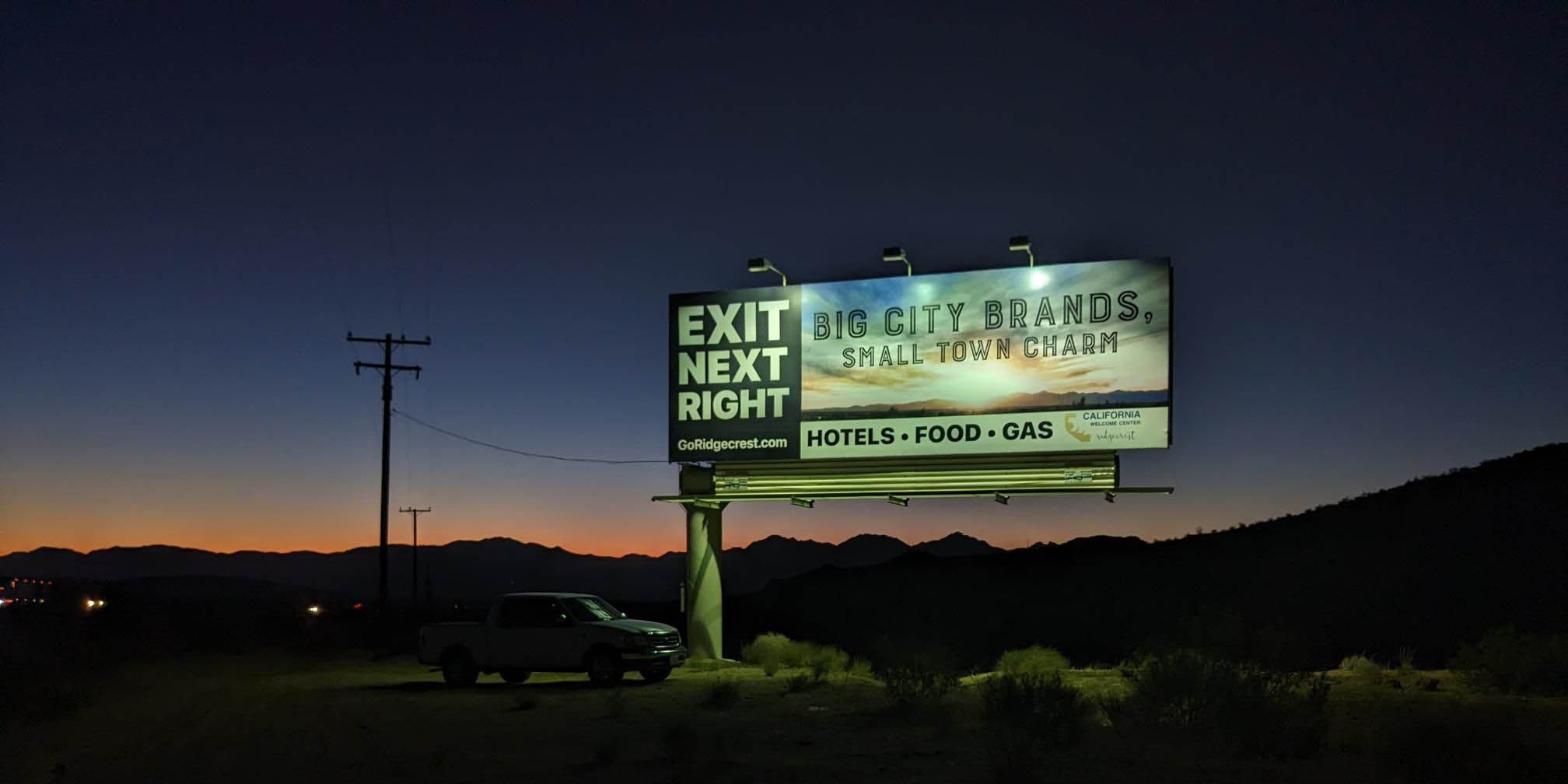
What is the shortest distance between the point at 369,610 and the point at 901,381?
48.6 metres

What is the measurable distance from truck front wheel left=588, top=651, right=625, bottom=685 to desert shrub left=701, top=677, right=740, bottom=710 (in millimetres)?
3322

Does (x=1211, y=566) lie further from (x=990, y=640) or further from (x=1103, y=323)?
(x=1103, y=323)

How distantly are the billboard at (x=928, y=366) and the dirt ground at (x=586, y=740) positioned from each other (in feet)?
16.7

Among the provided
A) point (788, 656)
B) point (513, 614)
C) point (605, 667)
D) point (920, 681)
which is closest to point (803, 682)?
point (920, 681)

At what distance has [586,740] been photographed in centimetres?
1576

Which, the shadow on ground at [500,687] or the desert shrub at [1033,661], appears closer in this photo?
the shadow on ground at [500,687]

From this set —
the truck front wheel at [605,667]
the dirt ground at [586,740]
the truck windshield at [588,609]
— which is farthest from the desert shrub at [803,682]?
the truck windshield at [588,609]

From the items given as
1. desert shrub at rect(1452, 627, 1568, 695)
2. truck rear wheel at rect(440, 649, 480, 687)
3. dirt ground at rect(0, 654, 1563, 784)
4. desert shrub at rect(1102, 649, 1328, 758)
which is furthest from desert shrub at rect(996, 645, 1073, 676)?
truck rear wheel at rect(440, 649, 480, 687)

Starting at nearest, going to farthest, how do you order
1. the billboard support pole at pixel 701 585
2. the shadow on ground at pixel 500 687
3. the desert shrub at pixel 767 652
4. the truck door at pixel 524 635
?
1. the shadow on ground at pixel 500 687
2. the truck door at pixel 524 635
3. the desert shrub at pixel 767 652
4. the billboard support pole at pixel 701 585

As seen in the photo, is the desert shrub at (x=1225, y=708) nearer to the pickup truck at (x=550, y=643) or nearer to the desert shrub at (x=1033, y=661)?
the desert shrub at (x=1033, y=661)

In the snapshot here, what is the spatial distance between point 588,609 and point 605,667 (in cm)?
159

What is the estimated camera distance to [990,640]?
59.4m

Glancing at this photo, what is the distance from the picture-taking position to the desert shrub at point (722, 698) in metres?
19.1

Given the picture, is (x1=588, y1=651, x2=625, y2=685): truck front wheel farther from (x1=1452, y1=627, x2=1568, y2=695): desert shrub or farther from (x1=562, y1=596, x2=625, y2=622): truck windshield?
(x1=1452, y1=627, x2=1568, y2=695): desert shrub
